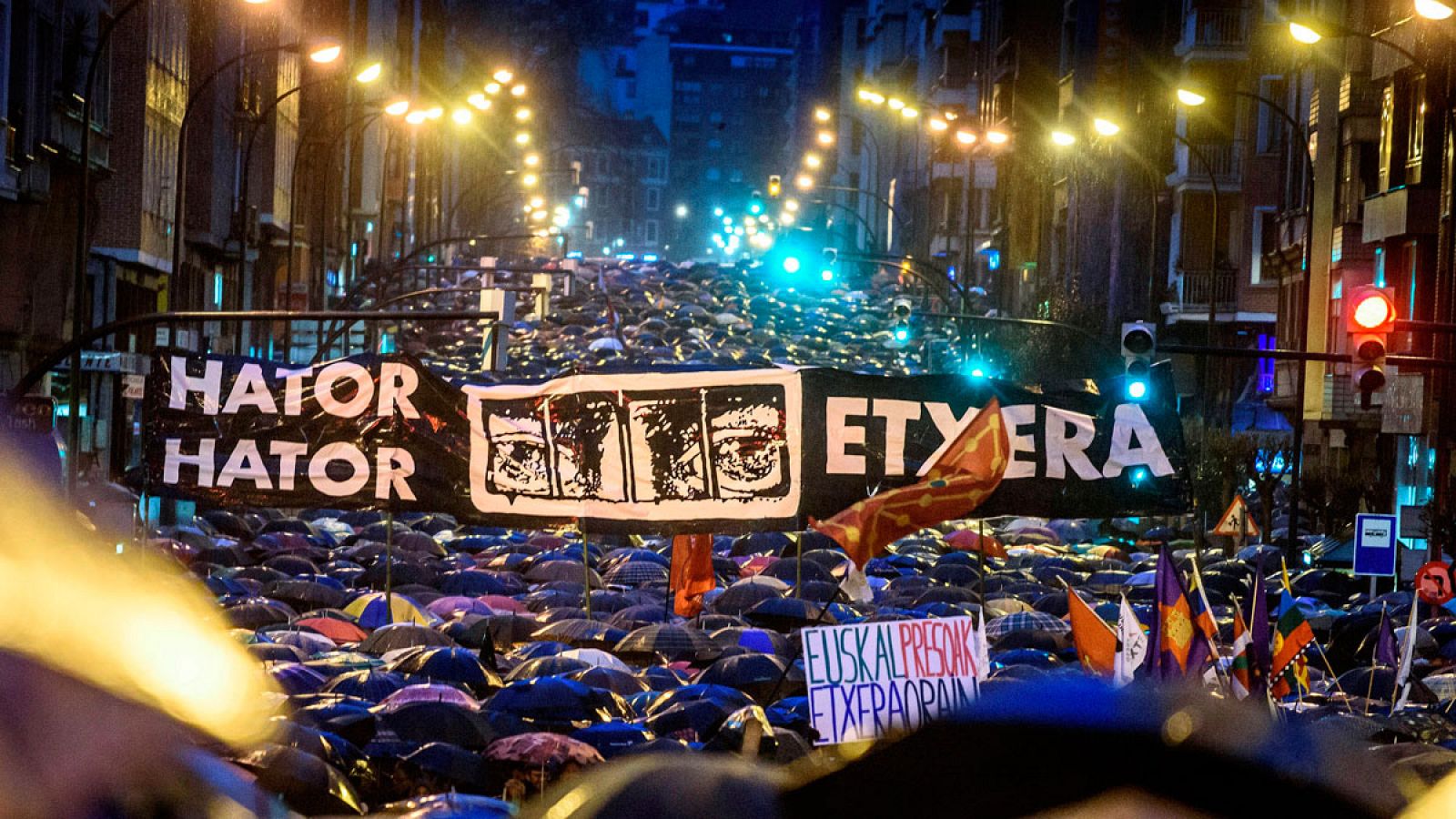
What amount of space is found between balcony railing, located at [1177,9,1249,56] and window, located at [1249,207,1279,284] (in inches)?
192

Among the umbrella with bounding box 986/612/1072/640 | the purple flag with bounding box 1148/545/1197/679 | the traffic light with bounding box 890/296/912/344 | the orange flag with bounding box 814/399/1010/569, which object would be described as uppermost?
the traffic light with bounding box 890/296/912/344

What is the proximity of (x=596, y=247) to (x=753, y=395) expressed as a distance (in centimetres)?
17940

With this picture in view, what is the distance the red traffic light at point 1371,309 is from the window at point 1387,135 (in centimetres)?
1971

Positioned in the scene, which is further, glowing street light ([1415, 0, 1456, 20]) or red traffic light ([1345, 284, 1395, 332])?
red traffic light ([1345, 284, 1395, 332])

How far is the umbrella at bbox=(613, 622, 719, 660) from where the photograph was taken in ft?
72.0

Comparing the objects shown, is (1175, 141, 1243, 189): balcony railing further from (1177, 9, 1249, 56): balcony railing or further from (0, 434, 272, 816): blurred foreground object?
(0, 434, 272, 816): blurred foreground object

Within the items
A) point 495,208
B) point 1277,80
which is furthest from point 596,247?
point 1277,80

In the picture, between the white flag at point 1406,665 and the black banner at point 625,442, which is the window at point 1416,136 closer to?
the black banner at point 625,442

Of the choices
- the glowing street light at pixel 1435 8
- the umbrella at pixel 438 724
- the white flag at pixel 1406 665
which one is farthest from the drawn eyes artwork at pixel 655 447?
the glowing street light at pixel 1435 8

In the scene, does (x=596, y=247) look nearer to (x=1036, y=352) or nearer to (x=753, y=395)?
(x=1036, y=352)

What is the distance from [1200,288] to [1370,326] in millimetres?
40435

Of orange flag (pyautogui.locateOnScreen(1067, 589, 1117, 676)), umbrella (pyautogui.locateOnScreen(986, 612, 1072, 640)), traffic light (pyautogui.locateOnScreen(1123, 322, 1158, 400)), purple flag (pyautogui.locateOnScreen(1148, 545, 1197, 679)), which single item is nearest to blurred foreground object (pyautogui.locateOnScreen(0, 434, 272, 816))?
purple flag (pyautogui.locateOnScreen(1148, 545, 1197, 679))

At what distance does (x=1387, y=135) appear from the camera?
41.7 metres

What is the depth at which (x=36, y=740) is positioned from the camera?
7.19ft
